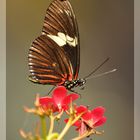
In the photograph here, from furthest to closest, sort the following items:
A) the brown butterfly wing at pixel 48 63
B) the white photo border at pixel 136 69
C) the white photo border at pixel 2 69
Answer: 1. the white photo border at pixel 136 69
2. the white photo border at pixel 2 69
3. the brown butterfly wing at pixel 48 63

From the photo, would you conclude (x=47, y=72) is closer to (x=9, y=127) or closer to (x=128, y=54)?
(x=9, y=127)

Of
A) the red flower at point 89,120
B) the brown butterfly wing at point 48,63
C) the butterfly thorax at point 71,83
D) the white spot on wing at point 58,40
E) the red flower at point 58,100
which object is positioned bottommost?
the red flower at point 89,120

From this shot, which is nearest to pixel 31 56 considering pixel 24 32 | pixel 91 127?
pixel 91 127

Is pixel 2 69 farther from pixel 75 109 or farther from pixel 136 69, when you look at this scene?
pixel 75 109

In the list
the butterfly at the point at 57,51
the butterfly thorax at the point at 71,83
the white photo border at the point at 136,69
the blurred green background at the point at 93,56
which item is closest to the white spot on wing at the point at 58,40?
the butterfly at the point at 57,51

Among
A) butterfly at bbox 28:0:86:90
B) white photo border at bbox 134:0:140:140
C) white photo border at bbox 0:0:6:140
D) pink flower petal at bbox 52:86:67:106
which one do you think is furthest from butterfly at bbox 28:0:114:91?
white photo border at bbox 134:0:140:140

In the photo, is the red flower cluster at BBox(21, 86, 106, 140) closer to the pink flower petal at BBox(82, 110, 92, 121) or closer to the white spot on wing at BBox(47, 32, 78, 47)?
the pink flower petal at BBox(82, 110, 92, 121)

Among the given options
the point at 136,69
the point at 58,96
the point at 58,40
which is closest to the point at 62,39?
the point at 58,40

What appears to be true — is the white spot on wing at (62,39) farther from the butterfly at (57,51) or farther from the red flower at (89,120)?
the red flower at (89,120)
